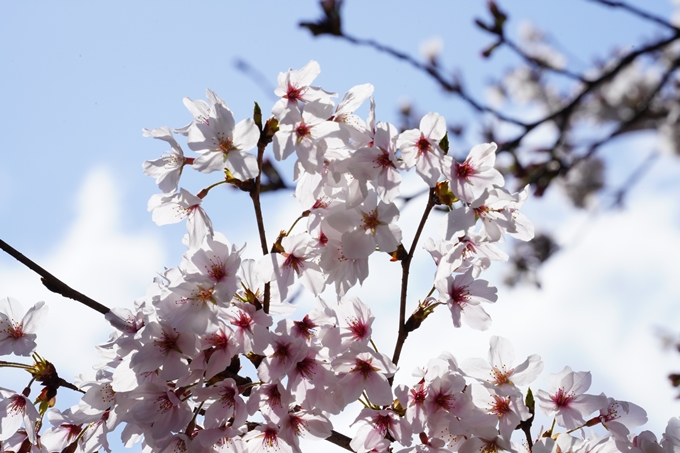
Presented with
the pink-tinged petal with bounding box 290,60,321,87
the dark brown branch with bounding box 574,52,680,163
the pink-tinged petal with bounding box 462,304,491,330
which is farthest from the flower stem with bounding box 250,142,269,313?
the dark brown branch with bounding box 574,52,680,163

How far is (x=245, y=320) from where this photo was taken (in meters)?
1.31

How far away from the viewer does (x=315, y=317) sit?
1.39 metres

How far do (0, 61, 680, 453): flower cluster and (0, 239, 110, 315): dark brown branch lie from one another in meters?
0.05

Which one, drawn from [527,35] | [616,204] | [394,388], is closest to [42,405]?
[394,388]

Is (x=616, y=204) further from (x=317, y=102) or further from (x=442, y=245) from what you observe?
(x=317, y=102)

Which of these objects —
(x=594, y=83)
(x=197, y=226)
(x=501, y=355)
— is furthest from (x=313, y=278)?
(x=594, y=83)

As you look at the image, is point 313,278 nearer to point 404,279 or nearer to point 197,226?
point 404,279

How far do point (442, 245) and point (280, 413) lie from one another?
1.98 feet

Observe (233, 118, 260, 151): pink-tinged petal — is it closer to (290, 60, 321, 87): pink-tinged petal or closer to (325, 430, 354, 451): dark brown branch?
(290, 60, 321, 87): pink-tinged petal

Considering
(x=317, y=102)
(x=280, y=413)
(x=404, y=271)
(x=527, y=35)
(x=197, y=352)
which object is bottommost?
(x=280, y=413)

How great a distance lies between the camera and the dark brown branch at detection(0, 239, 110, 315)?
4.23ft

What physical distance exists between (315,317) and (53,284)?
24.7 inches

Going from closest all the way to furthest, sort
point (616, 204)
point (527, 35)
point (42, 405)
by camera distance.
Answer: point (42, 405)
point (616, 204)
point (527, 35)

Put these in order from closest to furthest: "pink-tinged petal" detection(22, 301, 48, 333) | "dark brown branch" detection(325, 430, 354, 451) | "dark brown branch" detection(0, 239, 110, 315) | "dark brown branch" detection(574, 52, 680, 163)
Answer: "dark brown branch" detection(0, 239, 110, 315)
"dark brown branch" detection(325, 430, 354, 451)
"pink-tinged petal" detection(22, 301, 48, 333)
"dark brown branch" detection(574, 52, 680, 163)
